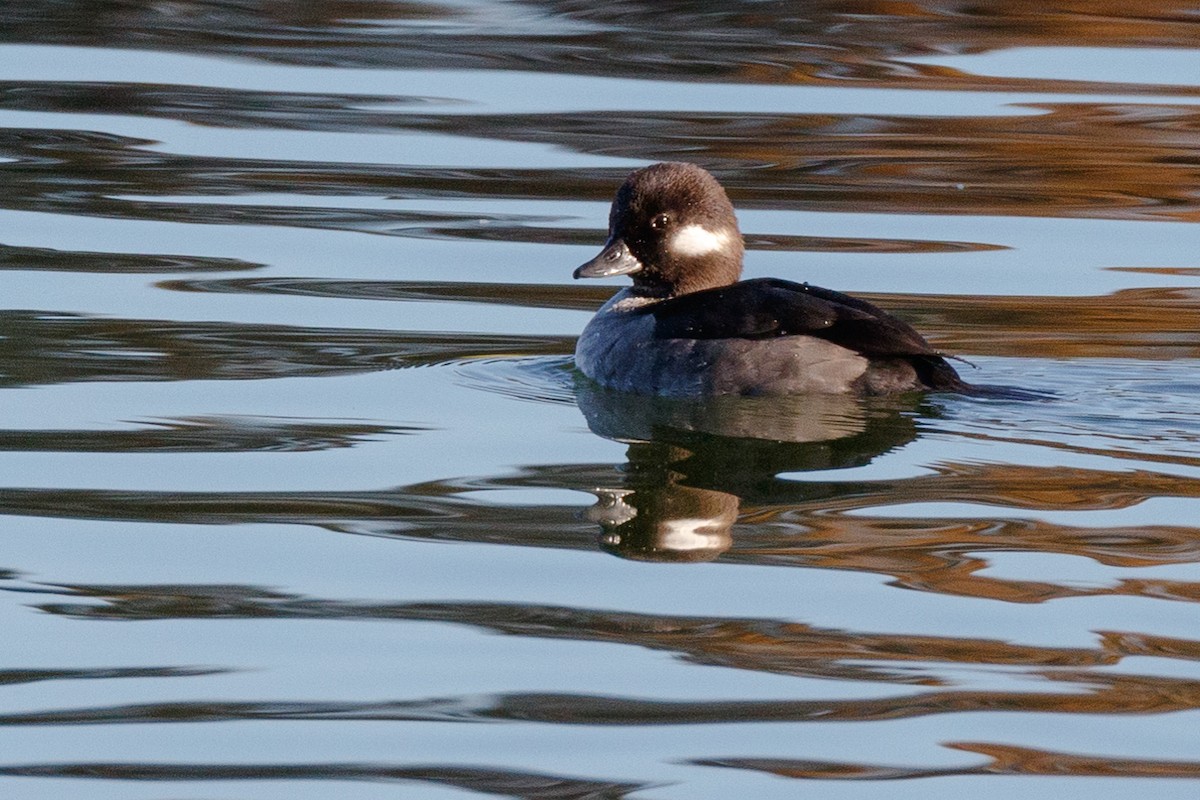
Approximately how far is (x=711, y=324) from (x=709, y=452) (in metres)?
0.72

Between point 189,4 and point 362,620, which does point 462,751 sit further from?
point 189,4

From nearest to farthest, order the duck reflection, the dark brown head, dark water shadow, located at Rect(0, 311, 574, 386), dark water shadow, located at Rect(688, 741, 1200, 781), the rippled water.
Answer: dark water shadow, located at Rect(688, 741, 1200, 781) < the rippled water < the duck reflection < dark water shadow, located at Rect(0, 311, 574, 386) < the dark brown head

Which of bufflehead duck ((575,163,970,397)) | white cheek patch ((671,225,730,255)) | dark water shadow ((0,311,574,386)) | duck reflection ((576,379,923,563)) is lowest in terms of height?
duck reflection ((576,379,923,563))

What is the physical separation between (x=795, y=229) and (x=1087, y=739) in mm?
6300

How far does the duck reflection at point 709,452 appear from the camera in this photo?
18.6 ft

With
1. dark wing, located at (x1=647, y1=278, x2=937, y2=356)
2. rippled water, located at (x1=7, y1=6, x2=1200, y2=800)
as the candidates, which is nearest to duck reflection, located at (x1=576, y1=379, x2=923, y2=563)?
rippled water, located at (x1=7, y1=6, x2=1200, y2=800)

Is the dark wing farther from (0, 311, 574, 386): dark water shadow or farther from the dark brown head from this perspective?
(0, 311, 574, 386): dark water shadow

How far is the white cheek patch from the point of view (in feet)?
26.1

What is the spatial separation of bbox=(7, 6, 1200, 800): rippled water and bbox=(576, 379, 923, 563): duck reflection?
24 mm

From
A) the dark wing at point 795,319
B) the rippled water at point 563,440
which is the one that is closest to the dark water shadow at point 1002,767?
the rippled water at point 563,440

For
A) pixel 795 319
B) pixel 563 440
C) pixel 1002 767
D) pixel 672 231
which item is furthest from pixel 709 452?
pixel 1002 767

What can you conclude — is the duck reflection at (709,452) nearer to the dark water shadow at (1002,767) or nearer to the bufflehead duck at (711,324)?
the bufflehead duck at (711,324)

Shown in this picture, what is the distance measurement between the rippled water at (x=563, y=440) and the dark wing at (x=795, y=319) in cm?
27

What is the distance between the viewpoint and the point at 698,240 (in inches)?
314
